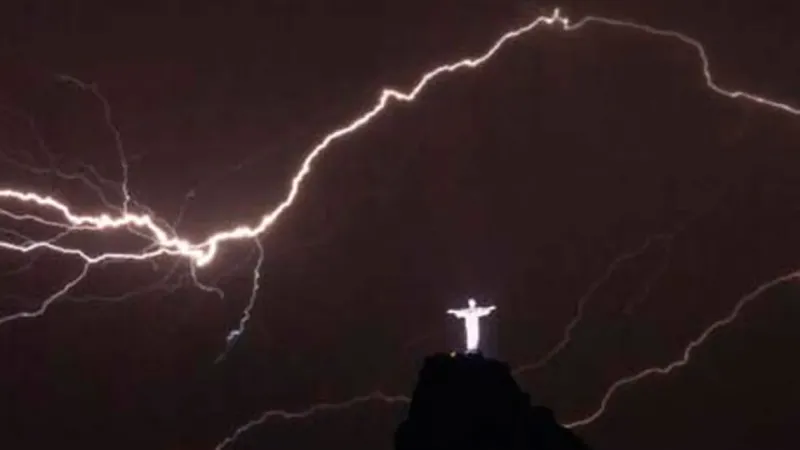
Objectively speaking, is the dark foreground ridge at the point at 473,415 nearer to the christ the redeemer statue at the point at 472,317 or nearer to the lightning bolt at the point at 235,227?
the christ the redeemer statue at the point at 472,317

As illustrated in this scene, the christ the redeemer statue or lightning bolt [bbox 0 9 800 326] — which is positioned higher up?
lightning bolt [bbox 0 9 800 326]

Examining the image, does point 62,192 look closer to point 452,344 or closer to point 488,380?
point 452,344

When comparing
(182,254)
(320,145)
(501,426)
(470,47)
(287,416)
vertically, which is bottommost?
(501,426)

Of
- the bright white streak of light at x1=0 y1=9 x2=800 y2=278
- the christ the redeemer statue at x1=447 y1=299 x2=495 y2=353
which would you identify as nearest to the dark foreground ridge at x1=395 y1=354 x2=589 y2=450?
the christ the redeemer statue at x1=447 y1=299 x2=495 y2=353

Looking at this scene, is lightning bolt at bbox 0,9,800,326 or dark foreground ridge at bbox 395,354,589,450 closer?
dark foreground ridge at bbox 395,354,589,450

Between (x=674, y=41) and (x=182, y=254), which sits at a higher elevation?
(x=674, y=41)

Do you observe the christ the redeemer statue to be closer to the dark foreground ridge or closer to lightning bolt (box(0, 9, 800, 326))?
the dark foreground ridge

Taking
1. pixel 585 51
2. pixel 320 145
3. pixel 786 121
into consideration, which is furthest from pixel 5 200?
pixel 786 121

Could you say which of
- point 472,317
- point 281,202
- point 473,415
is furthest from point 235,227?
point 473,415

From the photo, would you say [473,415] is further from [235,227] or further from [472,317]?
[235,227]
